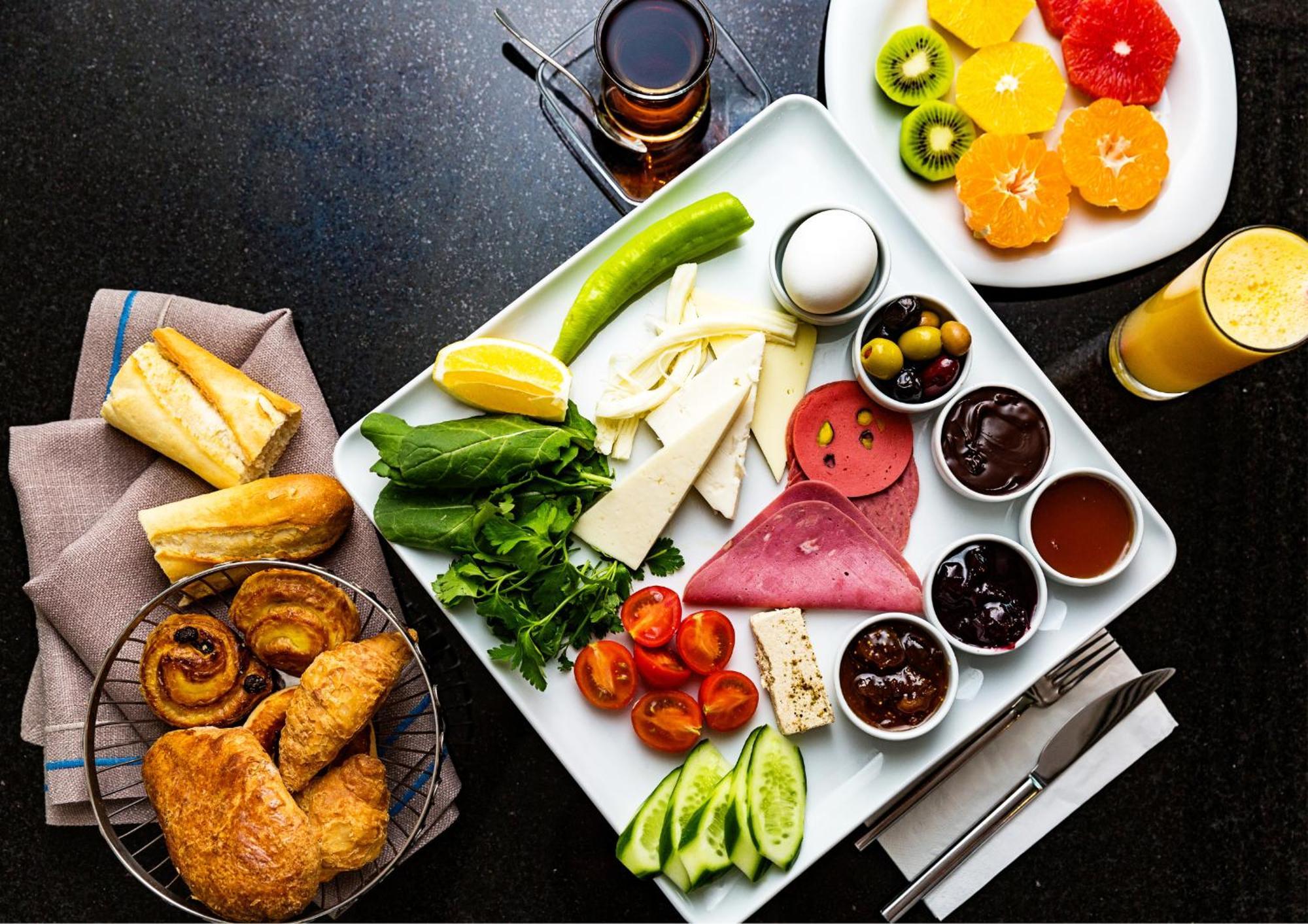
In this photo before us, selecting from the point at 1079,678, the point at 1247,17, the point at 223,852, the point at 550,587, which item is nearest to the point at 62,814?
the point at 223,852

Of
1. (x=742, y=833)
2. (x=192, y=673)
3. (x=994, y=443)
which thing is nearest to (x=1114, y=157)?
(x=994, y=443)

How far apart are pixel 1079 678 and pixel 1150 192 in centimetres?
128

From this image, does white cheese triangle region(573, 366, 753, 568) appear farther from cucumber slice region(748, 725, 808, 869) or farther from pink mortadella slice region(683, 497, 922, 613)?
cucumber slice region(748, 725, 808, 869)

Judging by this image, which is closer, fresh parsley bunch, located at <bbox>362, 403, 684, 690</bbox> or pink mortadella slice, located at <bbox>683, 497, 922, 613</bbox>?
fresh parsley bunch, located at <bbox>362, 403, 684, 690</bbox>

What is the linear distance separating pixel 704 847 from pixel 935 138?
1.86 meters

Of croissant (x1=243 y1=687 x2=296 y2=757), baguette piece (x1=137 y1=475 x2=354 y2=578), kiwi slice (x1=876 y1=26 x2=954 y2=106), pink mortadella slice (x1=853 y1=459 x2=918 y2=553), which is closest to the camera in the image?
croissant (x1=243 y1=687 x2=296 y2=757)

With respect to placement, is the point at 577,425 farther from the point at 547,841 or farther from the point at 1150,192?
the point at 1150,192

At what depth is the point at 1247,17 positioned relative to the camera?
245 cm

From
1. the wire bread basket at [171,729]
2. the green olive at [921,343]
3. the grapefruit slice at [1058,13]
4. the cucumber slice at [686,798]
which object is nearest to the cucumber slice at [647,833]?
the cucumber slice at [686,798]

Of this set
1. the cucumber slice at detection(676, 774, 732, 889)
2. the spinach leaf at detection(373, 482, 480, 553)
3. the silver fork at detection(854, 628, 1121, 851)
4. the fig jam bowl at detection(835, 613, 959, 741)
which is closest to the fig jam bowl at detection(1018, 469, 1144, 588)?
the silver fork at detection(854, 628, 1121, 851)

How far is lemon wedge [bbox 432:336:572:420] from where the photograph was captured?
204 centimetres

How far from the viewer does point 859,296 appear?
211cm

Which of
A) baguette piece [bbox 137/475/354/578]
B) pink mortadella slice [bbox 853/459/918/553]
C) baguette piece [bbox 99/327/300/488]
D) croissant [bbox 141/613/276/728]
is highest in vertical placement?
baguette piece [bbox 99/327/300/488]

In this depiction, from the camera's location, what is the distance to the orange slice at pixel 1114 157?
2.24 metres
